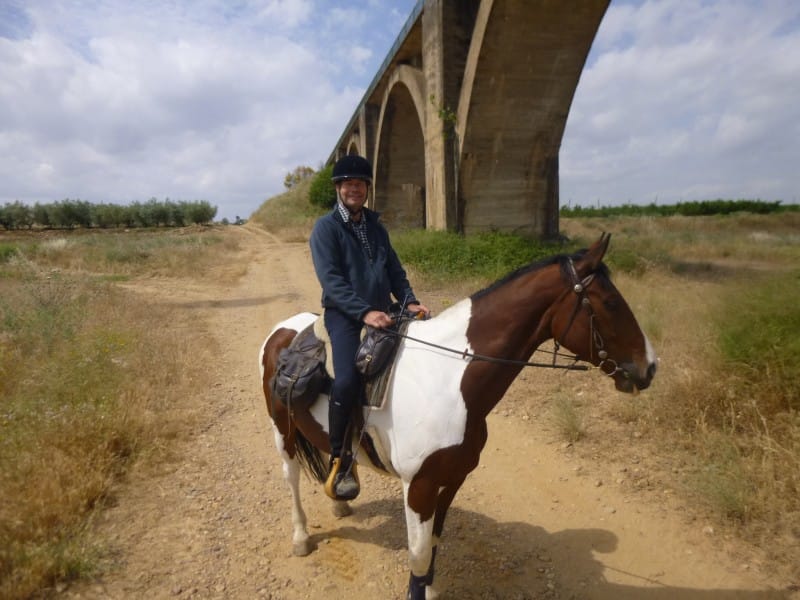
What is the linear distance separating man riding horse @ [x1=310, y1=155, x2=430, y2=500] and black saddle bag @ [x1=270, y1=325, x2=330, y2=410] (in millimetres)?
186

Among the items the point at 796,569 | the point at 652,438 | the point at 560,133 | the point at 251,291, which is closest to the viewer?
the point at 796,569

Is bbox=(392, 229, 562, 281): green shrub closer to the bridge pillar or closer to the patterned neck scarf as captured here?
the bridge pillar

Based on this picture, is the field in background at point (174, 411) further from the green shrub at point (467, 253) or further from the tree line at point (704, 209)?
the tree line at point (704, 209)

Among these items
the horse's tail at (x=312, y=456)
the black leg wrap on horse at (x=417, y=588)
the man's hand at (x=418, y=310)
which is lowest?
the black leg wrap on horse at (x=417, y=588)

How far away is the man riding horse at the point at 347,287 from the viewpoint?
8.33 feet

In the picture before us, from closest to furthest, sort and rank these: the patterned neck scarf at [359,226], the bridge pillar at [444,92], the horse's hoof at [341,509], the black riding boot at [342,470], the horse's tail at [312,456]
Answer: the black riding boot at [342,470], the patterned neck scarf at [359,226], the horse's tail at [312,456], the horse's hoof at [341,509], the bridge pillar at [444,92]

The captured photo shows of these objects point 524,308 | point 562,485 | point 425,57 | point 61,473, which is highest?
point 425,57

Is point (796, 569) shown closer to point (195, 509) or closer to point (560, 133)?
point (195, 509)

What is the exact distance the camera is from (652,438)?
13.0 ft

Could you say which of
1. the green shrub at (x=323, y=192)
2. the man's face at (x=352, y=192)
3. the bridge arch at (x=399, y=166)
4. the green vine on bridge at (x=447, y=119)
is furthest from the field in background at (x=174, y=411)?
the green shrub at (x=323, y=192)

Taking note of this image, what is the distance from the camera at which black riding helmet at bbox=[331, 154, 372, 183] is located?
2.69m

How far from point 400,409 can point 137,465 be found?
8.62 feet

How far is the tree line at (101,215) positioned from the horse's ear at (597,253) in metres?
59.0

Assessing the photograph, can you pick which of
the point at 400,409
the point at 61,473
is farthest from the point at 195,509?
the point at 400,409
